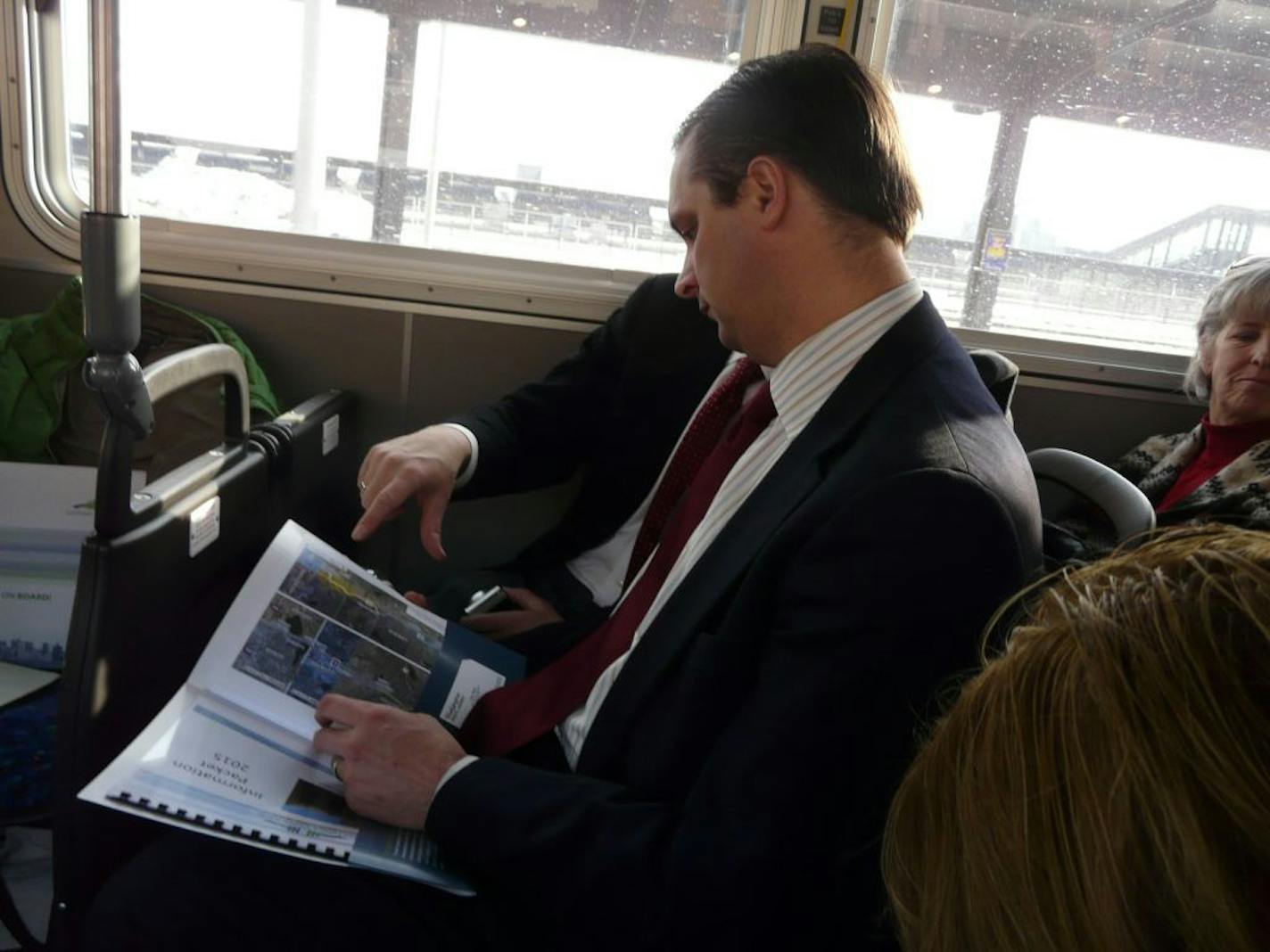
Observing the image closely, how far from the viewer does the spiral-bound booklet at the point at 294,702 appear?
1054mm

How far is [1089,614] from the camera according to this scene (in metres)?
0.49

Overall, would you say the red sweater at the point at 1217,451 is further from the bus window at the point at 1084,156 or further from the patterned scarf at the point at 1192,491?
the bus window at the point at 1084,156

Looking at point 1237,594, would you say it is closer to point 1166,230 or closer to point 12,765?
point 12,765

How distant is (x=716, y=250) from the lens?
1.48 metres

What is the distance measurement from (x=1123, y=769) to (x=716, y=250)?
1130mm

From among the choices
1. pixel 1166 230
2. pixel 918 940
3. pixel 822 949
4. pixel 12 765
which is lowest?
pixel 12 765

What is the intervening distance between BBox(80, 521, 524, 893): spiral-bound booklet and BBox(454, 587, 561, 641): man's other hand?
0.22 m

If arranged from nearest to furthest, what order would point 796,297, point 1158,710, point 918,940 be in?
point 1158,710, point 918,940, point 796,297

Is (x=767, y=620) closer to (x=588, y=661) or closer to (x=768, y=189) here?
(x=588, y=661)

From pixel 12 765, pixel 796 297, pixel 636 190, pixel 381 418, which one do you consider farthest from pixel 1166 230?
pixel 12 765

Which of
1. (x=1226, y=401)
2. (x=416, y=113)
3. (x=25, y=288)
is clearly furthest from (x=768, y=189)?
(x=25, y=288)

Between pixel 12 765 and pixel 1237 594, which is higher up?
pixel 1237 594

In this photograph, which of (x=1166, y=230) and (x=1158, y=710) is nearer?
(x=1158, y=710)

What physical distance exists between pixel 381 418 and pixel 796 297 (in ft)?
4.32
